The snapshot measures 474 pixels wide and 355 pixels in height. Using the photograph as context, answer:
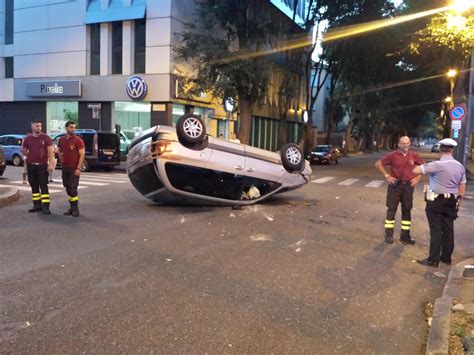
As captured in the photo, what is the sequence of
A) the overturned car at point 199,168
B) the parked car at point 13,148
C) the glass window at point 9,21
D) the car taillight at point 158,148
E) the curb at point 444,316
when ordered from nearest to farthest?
the curb at point 444,316, the car taillight at point 158,148, the overturned car at point 199,168, the parked car at point 13,148, the glass window at point 9,21

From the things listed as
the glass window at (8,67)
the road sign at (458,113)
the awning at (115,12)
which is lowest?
the road sign at (458,113)

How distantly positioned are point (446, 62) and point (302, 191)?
40.6 feet

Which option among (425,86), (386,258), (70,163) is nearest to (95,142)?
(70,163)

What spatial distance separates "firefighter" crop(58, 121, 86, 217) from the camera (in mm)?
9195

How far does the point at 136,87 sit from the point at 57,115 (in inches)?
273

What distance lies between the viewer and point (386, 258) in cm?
691

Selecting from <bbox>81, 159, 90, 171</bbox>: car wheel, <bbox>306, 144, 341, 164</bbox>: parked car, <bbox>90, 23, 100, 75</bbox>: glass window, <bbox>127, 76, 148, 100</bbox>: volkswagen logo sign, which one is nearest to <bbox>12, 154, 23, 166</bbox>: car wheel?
<bbox>81, 159, 90, 171</bbox>: car wheel

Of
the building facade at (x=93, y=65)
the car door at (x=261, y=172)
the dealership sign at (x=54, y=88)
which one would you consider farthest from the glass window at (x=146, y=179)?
the dealership sign at (x=54, y=88)

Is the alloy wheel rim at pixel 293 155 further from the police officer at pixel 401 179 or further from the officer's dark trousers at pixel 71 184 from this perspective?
the officer's dark trousers at pixel 71 184

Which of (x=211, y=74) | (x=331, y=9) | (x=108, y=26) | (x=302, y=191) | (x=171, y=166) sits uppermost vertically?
(x=331, y=9)

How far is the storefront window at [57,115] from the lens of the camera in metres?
29.7

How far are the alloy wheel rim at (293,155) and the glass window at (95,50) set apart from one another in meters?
19.7

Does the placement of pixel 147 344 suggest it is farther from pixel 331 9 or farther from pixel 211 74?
pixel 331 9

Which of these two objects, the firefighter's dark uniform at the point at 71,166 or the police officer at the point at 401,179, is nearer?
the police officer at the point at 401,179
